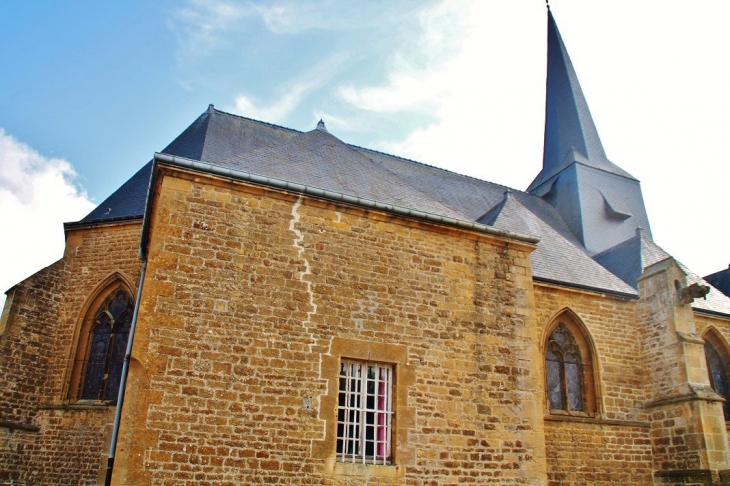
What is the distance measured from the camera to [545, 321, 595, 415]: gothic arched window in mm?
11188

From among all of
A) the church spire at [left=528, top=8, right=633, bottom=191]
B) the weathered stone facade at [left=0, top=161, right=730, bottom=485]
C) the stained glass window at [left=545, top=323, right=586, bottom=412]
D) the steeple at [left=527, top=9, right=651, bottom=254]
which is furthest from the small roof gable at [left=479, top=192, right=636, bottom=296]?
the church spire at [left=528, top=8, right=633, bottom=191]

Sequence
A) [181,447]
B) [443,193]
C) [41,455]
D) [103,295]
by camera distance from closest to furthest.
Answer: [181,447] → [41,455] → [103,295] → [443,193]

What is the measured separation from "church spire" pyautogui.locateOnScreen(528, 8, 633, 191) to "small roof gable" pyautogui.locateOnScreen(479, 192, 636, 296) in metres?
6.81

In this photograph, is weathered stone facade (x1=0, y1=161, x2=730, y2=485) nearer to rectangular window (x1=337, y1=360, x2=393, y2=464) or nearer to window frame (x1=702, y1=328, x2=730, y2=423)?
rectangular window (x1=337, y1=360, x2=393, y2=464)

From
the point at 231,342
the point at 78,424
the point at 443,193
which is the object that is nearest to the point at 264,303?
the point at 231,342

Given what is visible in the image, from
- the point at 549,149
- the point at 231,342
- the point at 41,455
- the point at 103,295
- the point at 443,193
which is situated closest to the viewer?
the point at 231,342

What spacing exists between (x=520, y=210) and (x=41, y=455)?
34.1ft

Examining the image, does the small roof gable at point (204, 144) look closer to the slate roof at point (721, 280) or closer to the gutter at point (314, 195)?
the gutter at point (314, 195)

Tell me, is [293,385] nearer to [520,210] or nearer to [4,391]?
[4,391]

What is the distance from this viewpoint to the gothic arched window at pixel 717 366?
43.0 feet

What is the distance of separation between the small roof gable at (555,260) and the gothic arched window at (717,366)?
2.82 metres

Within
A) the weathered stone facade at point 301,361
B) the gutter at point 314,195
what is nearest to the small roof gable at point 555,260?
the weathered stone facade at point 301,361

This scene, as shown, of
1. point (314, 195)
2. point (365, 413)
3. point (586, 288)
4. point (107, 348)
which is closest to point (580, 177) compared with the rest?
point (586, 288)

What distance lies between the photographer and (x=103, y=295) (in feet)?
35.6
